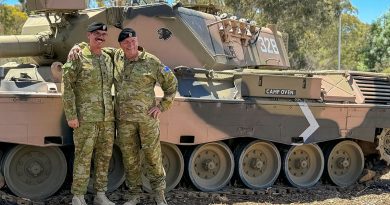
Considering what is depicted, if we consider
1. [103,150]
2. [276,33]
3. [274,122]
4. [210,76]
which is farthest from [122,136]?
[276,33]

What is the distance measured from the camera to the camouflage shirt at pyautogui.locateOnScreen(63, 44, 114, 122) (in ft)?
23.7

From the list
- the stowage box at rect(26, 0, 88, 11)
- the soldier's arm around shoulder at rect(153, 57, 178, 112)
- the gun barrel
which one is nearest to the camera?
the soldier's arm around shoulder at rect(153, 57, 178, 112)

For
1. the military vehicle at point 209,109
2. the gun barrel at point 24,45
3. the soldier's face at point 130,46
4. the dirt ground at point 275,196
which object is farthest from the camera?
the gun barrel at point 24,45

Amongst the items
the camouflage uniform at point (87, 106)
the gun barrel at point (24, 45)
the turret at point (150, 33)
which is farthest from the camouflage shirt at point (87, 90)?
the gun barrel at point (24, 45)

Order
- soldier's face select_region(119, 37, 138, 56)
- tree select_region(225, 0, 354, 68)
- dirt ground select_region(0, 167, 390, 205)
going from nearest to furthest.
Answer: soldier's face select_region(119, 37, 138, 56) < dirt ground select_region(0, 167, 390, 205) < tree select_region(225, 0, 354, 68)

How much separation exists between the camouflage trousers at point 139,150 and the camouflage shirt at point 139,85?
14cm

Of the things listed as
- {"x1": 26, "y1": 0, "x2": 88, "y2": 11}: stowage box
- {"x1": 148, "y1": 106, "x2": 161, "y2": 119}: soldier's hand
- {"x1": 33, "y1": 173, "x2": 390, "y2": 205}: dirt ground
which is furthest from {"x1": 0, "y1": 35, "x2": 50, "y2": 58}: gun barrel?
{"x1": 148, "y1": 106, "x2": 161, "y2": 119}: soldier's hand

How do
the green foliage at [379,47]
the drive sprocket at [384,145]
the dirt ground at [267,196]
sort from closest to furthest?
the dirt ground at [267,196]
the drive sprocket at [384,145]
the green foliage at [379,47]

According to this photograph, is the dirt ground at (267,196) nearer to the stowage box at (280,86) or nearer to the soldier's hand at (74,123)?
the soldier's hand at (74,123)

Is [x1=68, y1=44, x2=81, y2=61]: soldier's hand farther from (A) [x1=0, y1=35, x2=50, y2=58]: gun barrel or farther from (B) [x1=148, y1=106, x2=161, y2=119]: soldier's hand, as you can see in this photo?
(A) [x1=0, y1=35, x2=50, y2=58]: gun barrel

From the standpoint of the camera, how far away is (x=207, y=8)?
11539mm

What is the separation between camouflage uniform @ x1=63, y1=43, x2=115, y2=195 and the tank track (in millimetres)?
766

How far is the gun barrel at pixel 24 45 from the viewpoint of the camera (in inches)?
358

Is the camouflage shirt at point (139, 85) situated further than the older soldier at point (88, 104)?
Yes
